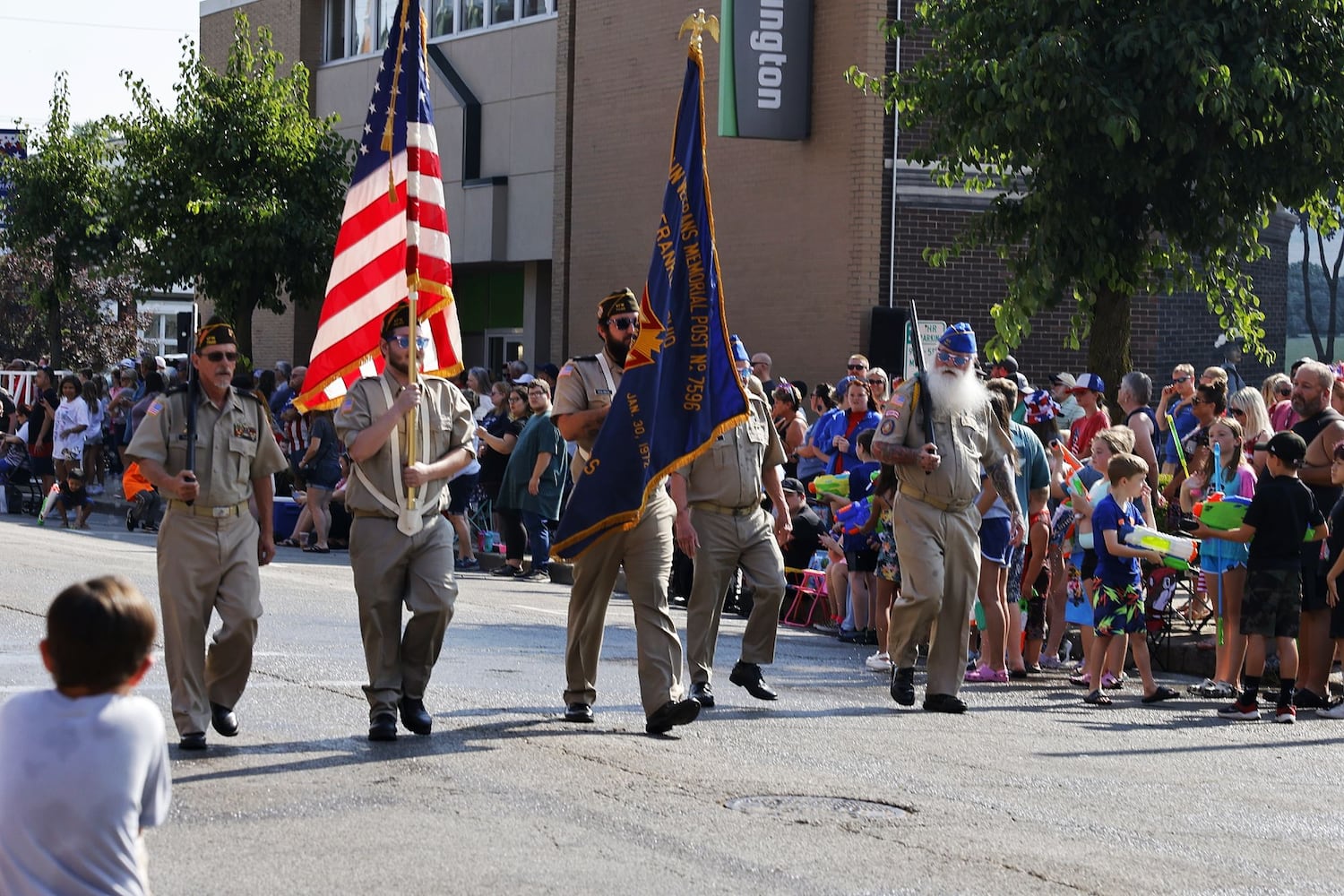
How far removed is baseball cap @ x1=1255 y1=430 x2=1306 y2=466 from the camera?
1058 centimetres

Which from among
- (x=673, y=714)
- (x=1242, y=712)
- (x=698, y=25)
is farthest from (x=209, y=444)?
(x=1242, y=712)

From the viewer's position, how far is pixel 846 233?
77.5 ft

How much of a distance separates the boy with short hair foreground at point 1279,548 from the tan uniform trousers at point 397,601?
15.7 feet

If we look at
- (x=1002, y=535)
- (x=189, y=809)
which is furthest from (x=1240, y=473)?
(x=189, y=809)

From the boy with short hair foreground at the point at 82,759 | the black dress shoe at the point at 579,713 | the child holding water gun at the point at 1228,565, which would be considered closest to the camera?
the boy with short hair foreground at the point at 82,759

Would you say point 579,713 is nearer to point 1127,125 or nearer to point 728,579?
point 728,579

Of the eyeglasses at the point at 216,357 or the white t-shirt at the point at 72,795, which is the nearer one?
the white t-shirt at the point at 72,795

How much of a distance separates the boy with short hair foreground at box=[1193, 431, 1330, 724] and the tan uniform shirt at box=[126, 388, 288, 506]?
5.75 metres

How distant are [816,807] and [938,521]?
10.2 feet

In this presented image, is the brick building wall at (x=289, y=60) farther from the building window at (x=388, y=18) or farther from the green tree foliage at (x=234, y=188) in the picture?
the green tree foliage at (x=234, y=188)

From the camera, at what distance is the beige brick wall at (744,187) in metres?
23.5

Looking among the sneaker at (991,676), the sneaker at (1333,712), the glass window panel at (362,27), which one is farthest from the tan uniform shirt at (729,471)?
the glass window panel at (362,27)

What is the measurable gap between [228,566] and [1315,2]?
11.9 meters

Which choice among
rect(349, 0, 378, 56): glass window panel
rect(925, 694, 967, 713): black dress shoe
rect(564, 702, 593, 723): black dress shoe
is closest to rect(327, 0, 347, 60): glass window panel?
rect(349, 0, 378, 56): glass window panel
